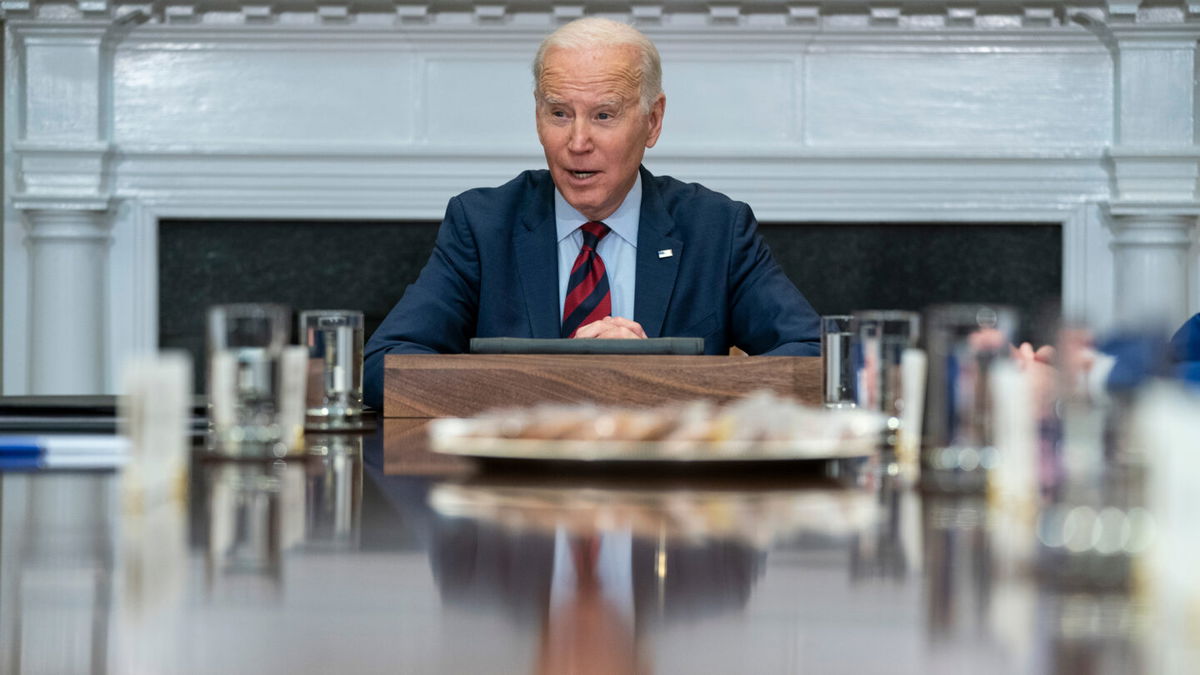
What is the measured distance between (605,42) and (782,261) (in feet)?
6.10

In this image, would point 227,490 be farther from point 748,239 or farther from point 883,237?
point 883,237

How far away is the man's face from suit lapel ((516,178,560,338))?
6 cm

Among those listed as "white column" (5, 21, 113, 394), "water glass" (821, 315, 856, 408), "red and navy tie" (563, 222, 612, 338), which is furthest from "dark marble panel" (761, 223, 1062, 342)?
"water glass" (821, 315, 856, 408)

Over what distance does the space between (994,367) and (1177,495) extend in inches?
14.1

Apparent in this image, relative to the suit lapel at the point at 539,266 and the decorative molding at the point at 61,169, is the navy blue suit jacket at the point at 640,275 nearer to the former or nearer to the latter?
the suit lapel at the point at 539,266

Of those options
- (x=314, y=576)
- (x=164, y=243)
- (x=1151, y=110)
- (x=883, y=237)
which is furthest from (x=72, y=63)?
(x=314, y=576)

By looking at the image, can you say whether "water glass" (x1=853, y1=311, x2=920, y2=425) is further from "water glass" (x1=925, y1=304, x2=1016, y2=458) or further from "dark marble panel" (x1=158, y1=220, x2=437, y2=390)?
"dark marble panel" (x1=158, y1=220, x2=437, y2=390)

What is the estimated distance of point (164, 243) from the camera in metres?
4.16

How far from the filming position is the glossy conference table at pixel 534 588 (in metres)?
0.39

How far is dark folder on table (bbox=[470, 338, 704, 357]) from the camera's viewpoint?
4.81 ft

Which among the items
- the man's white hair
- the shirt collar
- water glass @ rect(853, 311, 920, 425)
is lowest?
water glass @ rect(853, 311, 920, 425)

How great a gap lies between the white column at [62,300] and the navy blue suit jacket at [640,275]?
2.05m

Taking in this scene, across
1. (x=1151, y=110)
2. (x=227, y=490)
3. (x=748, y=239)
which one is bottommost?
(x=227, y=490)

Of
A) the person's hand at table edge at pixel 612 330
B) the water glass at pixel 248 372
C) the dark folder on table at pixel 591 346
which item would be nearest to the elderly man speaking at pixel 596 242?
the person's hand at table edge at pixel 612 330
